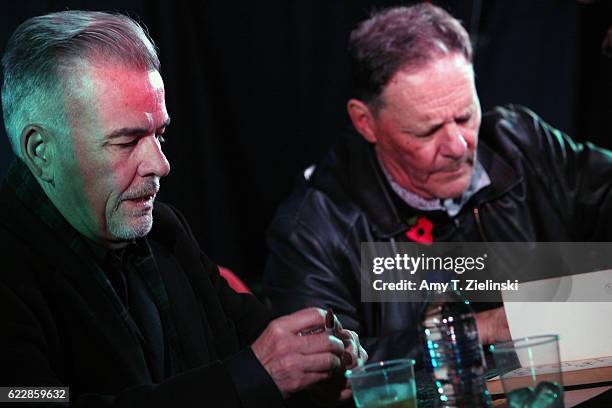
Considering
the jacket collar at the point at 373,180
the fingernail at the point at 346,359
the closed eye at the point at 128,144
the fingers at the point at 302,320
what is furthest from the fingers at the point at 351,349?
the jacket collar at the point at 373,180

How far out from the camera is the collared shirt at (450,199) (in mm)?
2754

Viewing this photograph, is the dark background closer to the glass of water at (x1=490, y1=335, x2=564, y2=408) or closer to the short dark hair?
the short dark hair

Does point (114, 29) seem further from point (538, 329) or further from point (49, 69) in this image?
point (538, 329)

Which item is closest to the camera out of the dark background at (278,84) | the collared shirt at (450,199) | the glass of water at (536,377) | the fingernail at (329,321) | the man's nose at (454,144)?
the glass of water at (536,377)

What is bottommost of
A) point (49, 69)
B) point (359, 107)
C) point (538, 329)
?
point (538, 329)

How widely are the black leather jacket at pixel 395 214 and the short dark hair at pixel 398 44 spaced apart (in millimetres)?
227

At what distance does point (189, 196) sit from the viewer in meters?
3.00

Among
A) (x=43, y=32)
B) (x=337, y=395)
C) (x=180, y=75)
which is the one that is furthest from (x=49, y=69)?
(x=180, y=75)

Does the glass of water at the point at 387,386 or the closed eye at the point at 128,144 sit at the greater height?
the closed eye at the point at 128,144

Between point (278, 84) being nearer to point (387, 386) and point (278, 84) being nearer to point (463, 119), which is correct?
point (463, 119)

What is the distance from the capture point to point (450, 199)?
277cm

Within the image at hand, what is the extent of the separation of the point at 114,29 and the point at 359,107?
126 centimetres

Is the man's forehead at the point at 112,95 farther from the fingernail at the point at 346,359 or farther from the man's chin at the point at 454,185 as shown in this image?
the man's chin at the point at 454,185

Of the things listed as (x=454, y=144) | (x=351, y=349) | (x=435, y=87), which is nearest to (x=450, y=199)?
(x=454, y=144)
